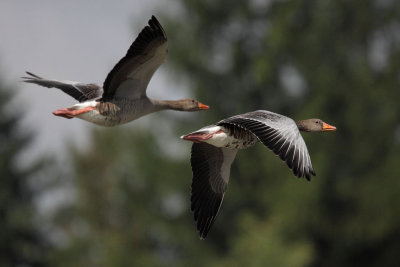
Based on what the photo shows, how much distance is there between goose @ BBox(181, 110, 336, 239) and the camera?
29.8 ft

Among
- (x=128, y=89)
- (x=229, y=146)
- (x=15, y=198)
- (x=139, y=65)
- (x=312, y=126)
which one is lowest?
(x=15, y=198)

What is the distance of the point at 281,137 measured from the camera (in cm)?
927

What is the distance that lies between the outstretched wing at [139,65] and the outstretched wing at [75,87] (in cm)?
83

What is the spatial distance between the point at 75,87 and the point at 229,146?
2791 millimetres

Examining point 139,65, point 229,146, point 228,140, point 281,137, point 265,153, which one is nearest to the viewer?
point 281,137

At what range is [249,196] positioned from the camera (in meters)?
28.8

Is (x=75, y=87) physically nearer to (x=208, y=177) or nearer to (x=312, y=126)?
(x=208, y=177)

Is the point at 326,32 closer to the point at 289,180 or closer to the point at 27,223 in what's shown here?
the point at 289,180

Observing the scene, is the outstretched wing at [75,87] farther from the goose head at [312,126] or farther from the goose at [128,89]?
the goose head at [312,126]

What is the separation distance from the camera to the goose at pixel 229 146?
Answer: 9.09 metres

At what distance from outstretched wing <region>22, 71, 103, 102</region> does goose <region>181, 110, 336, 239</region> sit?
69.7 inches

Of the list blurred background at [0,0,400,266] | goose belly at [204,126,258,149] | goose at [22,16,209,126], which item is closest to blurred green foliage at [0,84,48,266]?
blurred background at [0,0,400,266]

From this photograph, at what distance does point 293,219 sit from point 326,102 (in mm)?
4404

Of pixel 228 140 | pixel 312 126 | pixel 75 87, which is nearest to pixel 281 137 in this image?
pixel 228 140
